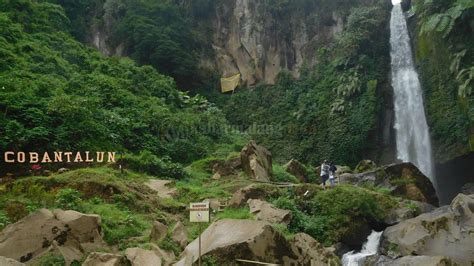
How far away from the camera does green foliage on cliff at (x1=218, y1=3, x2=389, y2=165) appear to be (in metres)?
26.6

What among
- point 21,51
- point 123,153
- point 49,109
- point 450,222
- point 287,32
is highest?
point 287,32

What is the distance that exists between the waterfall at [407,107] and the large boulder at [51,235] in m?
20.2

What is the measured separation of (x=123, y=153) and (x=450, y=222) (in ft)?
36.4

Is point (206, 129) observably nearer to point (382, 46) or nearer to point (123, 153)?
point (123, 153)

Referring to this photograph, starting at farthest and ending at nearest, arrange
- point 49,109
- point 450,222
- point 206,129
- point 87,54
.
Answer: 1. point 87,54
2. point 206,129
3. point 49,109
4. point 450,222

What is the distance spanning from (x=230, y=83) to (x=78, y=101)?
61.7ft

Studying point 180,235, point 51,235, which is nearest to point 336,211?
point 180,235

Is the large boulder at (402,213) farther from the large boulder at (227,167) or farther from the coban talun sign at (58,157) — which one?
the coban talun sign at (58,157)

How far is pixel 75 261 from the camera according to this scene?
781 cm

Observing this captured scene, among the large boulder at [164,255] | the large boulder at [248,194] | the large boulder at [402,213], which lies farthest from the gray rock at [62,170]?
the large boulder at [402,213]

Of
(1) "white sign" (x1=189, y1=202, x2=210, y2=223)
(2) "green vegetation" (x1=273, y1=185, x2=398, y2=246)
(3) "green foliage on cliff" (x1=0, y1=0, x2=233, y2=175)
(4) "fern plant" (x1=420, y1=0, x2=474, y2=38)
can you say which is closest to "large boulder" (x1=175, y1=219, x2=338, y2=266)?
(1) "white sign" (x1=189, y1=202, x2=210, y2=223)

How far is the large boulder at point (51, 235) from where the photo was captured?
7.88 m

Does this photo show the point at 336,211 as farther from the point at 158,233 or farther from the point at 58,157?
the point at 58,157

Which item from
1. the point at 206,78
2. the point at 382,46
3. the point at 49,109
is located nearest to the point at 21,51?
the point at 49,109
